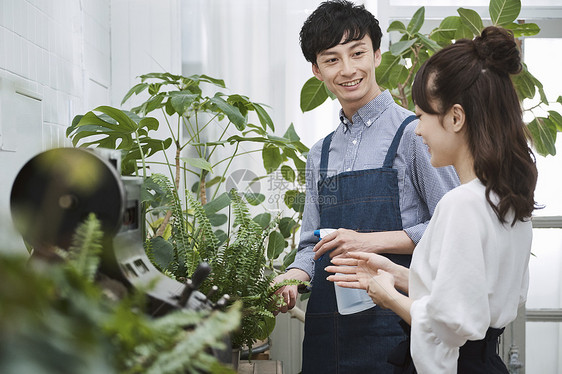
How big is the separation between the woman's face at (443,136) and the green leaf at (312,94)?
1.36m

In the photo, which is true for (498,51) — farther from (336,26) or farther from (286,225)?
(286,225)

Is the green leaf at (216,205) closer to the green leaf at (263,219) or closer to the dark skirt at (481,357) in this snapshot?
the green leaf at (263,219)

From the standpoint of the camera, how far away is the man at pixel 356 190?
59.2 inches

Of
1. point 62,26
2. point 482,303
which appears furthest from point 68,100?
point 482,303

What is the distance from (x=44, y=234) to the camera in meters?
0.54

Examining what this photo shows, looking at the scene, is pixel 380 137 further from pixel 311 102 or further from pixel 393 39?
pixel 393 39

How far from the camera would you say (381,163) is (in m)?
1.59

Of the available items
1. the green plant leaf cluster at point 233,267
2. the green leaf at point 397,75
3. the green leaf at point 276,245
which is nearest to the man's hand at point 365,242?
the green plant leaf cluster at point 233,267

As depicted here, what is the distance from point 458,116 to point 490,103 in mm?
64

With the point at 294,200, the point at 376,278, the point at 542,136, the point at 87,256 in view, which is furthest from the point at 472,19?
the point at 87,256

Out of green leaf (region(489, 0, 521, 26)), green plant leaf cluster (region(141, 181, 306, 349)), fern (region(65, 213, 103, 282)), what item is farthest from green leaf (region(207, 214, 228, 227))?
fern (region(65, 213, 103, 282))

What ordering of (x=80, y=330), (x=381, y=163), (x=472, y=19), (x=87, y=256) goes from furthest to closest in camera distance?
(x=472, y=19) < (x=381, y=163) < (x=87, y=256) < (x=80, y=330)

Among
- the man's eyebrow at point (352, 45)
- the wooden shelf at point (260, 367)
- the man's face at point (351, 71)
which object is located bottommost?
the wooden shelf at point (260, 367)

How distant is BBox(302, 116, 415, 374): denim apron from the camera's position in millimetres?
1534
